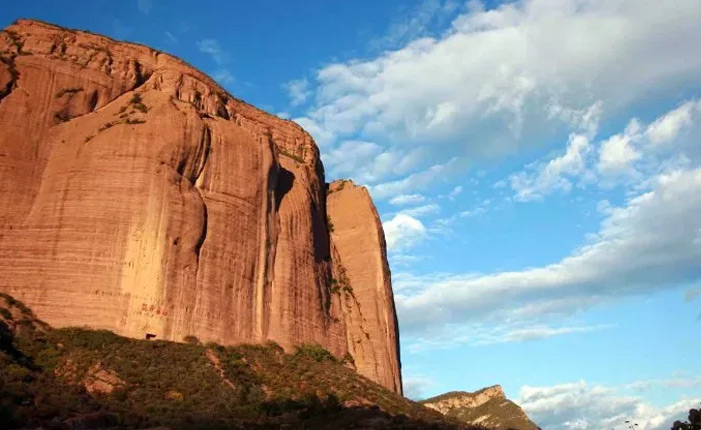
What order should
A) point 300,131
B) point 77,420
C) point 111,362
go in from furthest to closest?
1. point 300,131
2. point 111,362
3. point 77,420

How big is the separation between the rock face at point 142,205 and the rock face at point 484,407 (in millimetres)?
56514

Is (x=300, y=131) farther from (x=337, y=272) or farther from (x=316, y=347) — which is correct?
(x=316, y=347)

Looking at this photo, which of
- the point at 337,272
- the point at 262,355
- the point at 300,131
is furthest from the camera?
the point at 300,131

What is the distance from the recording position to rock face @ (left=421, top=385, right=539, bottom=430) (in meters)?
111

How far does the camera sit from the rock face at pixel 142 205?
147 ft

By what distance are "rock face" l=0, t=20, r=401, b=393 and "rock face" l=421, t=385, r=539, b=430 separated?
56.5 m

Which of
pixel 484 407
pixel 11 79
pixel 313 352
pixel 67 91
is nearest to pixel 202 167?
pixel 67 91

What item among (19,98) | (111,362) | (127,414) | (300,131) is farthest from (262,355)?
(300,131)

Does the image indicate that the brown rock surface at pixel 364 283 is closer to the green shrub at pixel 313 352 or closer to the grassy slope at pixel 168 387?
the green shrub at pixel 313 352

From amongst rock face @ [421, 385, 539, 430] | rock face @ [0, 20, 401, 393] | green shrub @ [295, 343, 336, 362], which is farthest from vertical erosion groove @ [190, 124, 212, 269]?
rock face @ [421, 385, 539, 430]

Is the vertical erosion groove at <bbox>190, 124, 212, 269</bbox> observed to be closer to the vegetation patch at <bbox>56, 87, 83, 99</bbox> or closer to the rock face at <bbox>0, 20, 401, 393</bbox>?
the rock face at <bbox>0, 20, 401, 393</bbox>

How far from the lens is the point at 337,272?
221ft

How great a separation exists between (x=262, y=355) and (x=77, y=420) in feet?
64.2

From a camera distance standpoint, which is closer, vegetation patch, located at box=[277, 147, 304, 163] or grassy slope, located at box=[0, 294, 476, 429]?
grassy slope, located at box=[0, 294, 476, 429]
